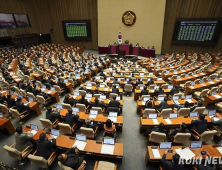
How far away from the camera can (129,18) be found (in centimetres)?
1972

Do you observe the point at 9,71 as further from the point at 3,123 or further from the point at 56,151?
the point at 56,151

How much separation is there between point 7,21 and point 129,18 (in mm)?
17065

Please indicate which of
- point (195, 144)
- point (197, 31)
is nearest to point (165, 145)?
point (195, 144)

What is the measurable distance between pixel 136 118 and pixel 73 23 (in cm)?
2090

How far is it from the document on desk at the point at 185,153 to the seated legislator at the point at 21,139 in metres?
4.75

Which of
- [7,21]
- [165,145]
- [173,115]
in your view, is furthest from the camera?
[7,21]

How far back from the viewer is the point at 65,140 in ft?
14.9

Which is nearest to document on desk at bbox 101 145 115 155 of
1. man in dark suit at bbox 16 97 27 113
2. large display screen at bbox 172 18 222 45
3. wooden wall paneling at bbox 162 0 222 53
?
man in dark suit at bbox 16 97 27 113

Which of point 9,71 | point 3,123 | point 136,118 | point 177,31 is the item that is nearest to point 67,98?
point 3,123

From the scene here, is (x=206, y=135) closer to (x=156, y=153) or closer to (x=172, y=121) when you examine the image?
(x=172, y=121)

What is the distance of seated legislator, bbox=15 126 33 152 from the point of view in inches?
174

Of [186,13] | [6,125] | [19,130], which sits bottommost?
[6,125]

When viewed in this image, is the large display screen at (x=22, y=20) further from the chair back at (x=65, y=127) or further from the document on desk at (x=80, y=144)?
the document on desk at (x=80, y=144)

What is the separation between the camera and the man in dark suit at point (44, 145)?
13.4ft
